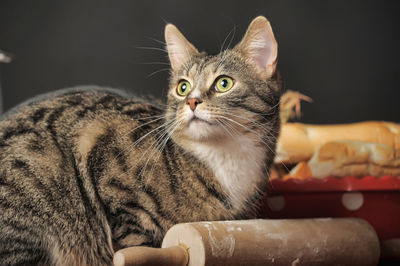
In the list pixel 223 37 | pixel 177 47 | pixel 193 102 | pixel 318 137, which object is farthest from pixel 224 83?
pixel 223 37

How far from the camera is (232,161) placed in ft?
4.15

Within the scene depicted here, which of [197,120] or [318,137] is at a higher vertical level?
[197,120]

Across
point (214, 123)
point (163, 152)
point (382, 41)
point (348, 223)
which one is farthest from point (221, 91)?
point (382, 41)

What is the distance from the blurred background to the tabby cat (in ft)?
5.02

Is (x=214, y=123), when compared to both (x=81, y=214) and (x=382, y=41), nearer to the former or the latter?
(x=81, y=214)

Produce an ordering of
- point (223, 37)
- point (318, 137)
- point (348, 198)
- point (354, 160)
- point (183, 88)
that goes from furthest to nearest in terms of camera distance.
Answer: point (223, 37) < point (318, 137) < point (354, 160) < point (348, 198) < point (183, 88)

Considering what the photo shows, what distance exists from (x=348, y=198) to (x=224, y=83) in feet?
1.86

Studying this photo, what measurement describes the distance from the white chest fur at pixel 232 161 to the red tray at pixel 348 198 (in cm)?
25

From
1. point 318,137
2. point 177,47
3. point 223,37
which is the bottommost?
point 318,137

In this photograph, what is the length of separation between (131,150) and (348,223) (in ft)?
2.08

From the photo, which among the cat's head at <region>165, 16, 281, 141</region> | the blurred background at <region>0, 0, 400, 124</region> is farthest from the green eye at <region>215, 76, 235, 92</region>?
the blurred background at <region>0, 0, 400, 124</region>

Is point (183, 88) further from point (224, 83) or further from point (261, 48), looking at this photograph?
point (261, 48)

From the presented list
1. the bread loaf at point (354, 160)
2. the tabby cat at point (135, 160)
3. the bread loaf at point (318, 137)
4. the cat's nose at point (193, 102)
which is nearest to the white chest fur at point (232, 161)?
the tabby cat at point (135, 160)

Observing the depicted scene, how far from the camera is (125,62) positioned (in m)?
2.89
